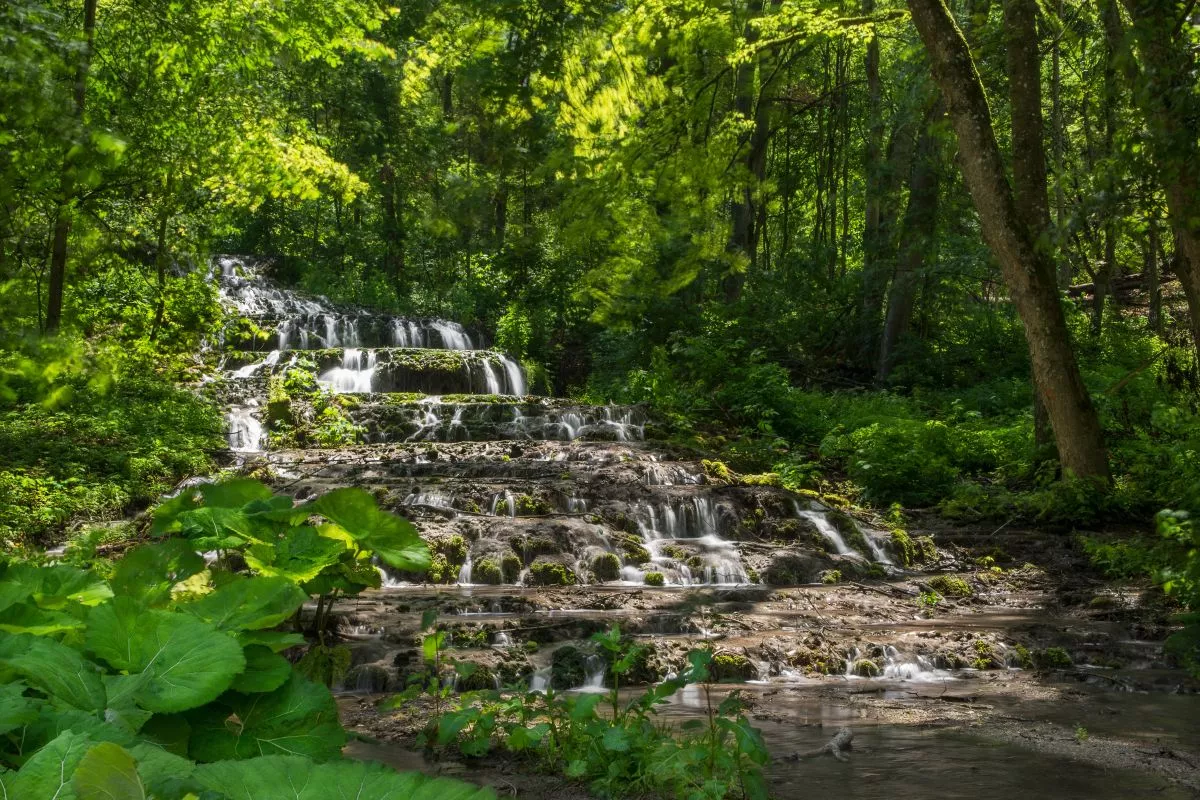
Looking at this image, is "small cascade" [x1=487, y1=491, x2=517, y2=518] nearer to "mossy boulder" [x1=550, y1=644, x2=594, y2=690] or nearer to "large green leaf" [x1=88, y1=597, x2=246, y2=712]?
"mossy boulder" [x1=550, y1=644, x2=594, y2=690]

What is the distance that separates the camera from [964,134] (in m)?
9.08

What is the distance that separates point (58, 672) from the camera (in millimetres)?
1122

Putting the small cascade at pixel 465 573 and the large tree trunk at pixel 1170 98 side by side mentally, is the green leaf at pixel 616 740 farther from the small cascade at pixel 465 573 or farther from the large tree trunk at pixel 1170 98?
the small cascade at pixel 465 573

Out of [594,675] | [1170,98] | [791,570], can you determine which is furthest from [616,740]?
[791,570]

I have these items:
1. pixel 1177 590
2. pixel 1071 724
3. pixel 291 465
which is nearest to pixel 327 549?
pixel 1071 724

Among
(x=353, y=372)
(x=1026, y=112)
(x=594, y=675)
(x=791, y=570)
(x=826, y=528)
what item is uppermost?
(x=1026, y=112)

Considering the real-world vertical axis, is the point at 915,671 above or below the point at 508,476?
below

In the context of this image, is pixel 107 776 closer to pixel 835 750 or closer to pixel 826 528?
pixel 835 750

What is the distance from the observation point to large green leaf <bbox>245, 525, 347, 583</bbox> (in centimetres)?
172

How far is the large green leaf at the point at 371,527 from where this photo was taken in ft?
6.07

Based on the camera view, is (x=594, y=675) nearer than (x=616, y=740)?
No

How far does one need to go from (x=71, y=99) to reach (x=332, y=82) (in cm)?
2641

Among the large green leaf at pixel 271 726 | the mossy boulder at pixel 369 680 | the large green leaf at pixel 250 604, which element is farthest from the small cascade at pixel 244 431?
the large green leaf at pixel 271 726

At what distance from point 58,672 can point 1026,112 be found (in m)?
11.4
